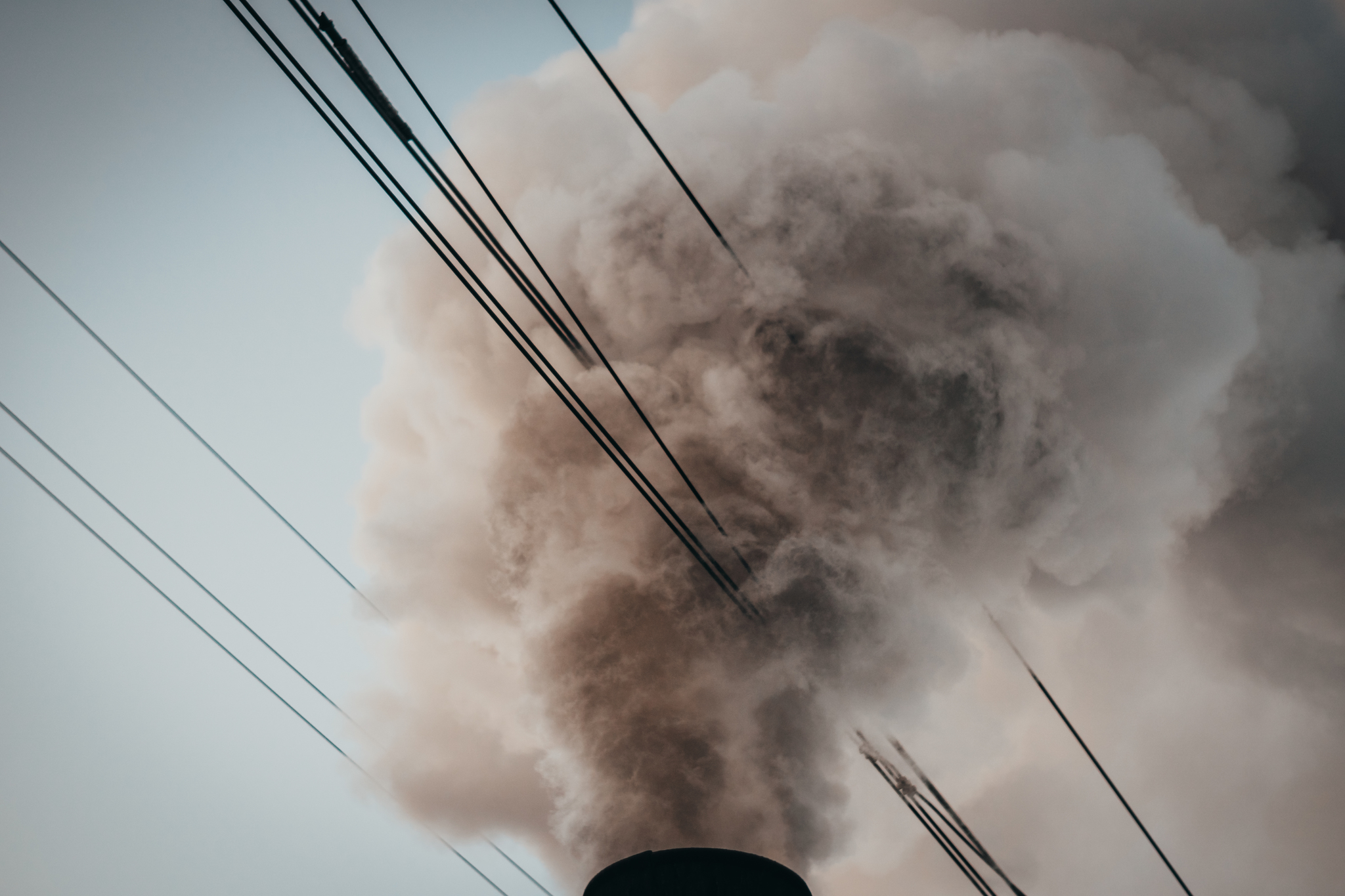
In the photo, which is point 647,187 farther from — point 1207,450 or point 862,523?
point 1207,450

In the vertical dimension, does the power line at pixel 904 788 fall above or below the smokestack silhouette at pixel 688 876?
below

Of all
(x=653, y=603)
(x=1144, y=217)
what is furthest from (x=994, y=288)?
(x=653, y=603)

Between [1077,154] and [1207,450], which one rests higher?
[1077,154]

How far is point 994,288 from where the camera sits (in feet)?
33.6

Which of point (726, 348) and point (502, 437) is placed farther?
point (726, 348)

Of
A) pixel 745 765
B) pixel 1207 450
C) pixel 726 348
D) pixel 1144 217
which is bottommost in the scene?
pixel 1207 450

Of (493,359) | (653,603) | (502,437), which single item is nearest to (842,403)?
(653,603)

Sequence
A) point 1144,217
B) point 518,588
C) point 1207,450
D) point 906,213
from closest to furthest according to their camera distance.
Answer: point 518,588 → point 906,213 → point 1144,217 → point 1207,450

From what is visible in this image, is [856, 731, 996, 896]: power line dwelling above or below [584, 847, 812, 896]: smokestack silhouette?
below

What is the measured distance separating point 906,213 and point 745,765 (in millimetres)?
6801

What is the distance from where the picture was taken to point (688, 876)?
5934mm

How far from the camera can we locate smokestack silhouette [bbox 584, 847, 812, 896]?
591 centimetres

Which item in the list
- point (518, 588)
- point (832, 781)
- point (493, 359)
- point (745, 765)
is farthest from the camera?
point (493, 359)

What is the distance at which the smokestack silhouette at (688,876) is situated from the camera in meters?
5.91
